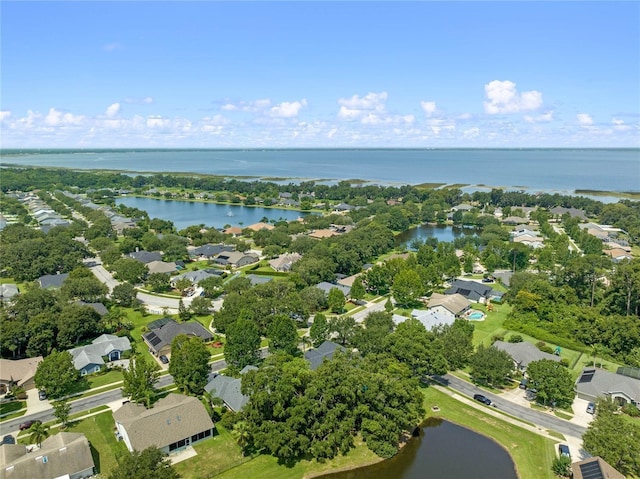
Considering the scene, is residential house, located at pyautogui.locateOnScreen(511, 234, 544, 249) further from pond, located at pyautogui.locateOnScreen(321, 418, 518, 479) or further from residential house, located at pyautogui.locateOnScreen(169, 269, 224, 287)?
pond, located at pyautogui.locateOnScreen(321, 418, 518, 479)

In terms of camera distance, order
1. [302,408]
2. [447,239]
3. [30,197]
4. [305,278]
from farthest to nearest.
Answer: [30,197] < [447,239] < [305,278] < [302,408]

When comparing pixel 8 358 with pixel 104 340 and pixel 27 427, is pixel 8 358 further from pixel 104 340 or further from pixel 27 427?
pixel 27 427

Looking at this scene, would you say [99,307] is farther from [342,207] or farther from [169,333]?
[342,207]

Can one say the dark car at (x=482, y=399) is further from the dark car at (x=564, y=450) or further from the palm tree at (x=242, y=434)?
the palm tree at (x=242, y=434)

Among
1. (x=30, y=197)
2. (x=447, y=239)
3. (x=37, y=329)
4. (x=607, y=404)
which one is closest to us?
(x=607, y=404)

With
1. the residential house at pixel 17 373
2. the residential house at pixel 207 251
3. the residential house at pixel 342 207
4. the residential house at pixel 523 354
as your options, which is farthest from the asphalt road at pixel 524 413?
the residential house at pixel 342 207

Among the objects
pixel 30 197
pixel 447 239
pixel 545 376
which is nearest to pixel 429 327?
pixel 545 376
